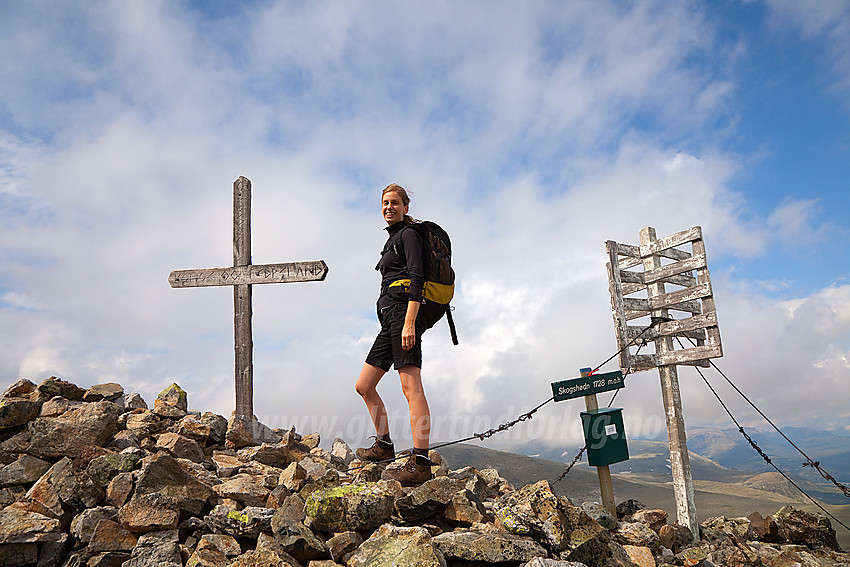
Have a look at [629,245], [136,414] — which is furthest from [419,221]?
[629,245]

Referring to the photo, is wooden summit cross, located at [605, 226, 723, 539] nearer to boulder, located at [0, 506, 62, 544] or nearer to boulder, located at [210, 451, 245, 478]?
boulder, located at [210, 451, 245, 478]

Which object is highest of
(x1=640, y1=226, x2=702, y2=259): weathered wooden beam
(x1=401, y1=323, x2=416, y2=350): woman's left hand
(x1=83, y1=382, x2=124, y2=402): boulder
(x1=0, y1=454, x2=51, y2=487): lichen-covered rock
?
(x1=640, y1=226, x2=702, y2=259): weathered wooden beam

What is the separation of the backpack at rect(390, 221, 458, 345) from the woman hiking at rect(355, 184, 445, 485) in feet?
0.33

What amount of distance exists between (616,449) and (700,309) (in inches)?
181

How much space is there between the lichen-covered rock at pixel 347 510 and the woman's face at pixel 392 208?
10.2ft

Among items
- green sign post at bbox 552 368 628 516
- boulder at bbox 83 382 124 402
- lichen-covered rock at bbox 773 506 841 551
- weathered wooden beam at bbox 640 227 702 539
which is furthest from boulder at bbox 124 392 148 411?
lichen-covered rock at bbox 773 506 841 551

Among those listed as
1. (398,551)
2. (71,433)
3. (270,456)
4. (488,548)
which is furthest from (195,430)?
(488,548)

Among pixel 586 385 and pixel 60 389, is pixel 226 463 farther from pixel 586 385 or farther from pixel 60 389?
pixel 586 385

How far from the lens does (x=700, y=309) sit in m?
10.8

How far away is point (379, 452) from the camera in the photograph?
667 cm

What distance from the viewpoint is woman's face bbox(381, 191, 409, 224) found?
6.26 meters

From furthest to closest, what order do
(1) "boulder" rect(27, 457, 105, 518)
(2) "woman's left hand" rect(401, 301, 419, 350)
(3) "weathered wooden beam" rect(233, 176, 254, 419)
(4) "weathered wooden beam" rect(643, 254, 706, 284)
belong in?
(4) "weathered wooden beam" rect(643, 254, 706, 284) → (3) "weathered wooden beam" rect(233, 176, 254, 419) → (2) "woman's left hand" rect(401, 301, 419, 350) → (1) "boulder" rect(27, 457, 105, 518)

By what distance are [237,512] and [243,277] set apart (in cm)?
531

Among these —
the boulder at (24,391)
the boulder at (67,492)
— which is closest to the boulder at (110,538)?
the boulder at (67,492)
